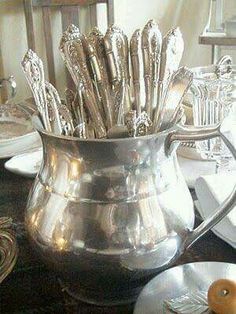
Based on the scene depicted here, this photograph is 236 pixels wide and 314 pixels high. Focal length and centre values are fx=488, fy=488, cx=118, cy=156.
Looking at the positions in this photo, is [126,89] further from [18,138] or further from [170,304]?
[18,138]

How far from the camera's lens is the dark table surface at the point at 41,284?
0.35 meters

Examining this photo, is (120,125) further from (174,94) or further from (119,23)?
(119,23)

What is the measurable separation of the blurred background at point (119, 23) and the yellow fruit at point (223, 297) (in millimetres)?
1098

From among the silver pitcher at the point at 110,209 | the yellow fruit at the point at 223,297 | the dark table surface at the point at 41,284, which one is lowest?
the dark table surface at the point at 41,284

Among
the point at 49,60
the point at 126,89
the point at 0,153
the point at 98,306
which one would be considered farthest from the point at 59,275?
the point at 49,60

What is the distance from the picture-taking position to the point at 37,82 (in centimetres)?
36

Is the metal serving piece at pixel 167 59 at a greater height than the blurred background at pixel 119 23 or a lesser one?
greater

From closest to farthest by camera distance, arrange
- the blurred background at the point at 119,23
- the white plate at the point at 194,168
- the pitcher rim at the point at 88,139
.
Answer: the pitcher rim at the point at 88,139, the white plate at the point at 194,168, the blurred background at the point at 119,23

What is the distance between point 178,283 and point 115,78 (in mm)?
163

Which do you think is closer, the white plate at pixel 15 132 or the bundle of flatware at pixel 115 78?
the bundle of flatware at pixel 115 78

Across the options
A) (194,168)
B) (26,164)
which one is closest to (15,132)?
(26,164)

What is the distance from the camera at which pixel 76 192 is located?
319 millimetres

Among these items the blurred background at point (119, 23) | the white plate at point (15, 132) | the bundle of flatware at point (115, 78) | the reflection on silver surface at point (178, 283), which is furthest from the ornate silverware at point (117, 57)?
the blurred background at point (119, 23)

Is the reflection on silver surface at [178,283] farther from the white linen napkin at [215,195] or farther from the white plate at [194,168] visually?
the white plate at [194,168]
